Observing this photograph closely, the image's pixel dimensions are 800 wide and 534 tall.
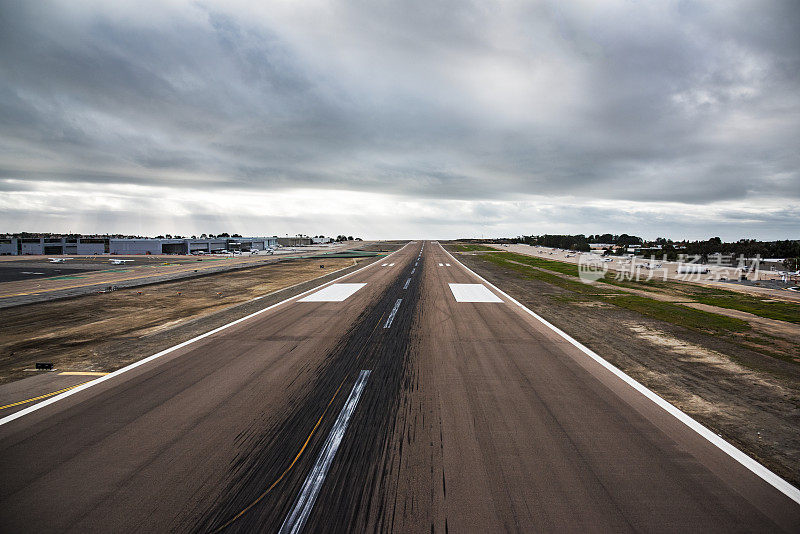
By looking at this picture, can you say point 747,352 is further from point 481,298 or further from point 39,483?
point 39,483

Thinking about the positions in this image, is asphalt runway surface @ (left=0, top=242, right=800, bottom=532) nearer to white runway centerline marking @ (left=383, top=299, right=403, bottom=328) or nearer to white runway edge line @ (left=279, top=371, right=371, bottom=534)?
white runway edge line @ (left=279, top=371, right=371, bottom=534)

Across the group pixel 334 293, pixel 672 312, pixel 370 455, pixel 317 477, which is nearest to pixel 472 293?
pixel 334 293

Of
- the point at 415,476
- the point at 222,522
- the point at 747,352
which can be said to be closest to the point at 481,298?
the point at 747,352

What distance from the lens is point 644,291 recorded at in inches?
795

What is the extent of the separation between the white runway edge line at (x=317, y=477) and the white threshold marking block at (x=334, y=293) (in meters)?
10.7

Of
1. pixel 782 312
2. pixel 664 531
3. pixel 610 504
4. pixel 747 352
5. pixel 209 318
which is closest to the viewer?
pixel 664 531

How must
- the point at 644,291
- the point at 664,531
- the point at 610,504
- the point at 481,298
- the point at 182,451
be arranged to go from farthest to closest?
the point at 644,291, the point at 481,298, the point at 182,451, the point at 610,504, the point at 664,531

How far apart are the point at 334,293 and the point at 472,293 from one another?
762cm

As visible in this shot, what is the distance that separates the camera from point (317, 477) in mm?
3910

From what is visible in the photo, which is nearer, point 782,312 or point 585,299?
point 782,312

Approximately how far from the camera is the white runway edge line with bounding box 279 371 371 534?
327 cm

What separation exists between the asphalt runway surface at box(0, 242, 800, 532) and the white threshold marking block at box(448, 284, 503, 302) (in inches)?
326

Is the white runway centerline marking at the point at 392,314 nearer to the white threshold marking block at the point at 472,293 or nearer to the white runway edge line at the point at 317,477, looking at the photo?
the white threshold marking block at the point at 472,293

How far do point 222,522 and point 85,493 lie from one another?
1922 mm
